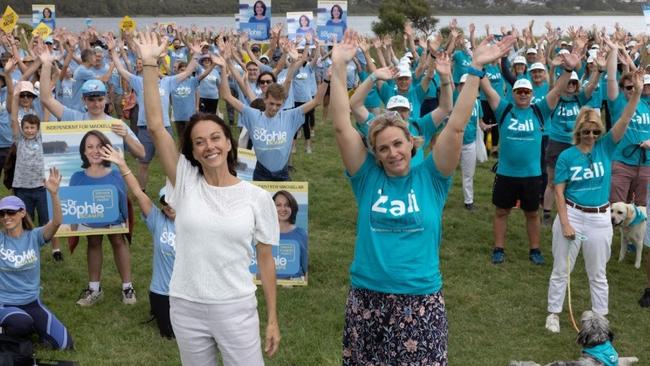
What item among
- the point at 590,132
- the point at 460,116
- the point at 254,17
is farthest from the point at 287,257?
the point at 254,17

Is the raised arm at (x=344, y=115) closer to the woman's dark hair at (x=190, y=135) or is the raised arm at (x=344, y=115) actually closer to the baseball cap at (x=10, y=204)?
the woman's dark hair at (x=190, y=135)

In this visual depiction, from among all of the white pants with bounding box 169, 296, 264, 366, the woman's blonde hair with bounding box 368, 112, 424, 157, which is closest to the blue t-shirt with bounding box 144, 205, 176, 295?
the white pants with bounding box 169, 296, 264, 366

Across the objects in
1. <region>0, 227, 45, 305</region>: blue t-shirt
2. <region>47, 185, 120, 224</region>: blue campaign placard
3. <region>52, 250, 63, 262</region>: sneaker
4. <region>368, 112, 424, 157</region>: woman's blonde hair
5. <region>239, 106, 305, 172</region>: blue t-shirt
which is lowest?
<region>52, 250, 63, 262</region>: sneaker

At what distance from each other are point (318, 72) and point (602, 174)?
12681 millimetres

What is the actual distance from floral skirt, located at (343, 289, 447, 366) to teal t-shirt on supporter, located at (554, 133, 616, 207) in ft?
10.2

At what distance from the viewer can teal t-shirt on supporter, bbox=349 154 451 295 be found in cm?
381

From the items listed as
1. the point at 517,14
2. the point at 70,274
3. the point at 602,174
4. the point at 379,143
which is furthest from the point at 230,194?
the point at 517,14

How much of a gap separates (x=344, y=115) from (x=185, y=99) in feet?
32.6

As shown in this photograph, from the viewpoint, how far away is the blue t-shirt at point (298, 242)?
729 centimetres

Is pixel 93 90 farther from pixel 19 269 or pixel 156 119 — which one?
pixel 156 119

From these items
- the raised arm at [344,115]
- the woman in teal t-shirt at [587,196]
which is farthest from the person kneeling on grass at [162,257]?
the woman in teal t-shirt at [587,196]

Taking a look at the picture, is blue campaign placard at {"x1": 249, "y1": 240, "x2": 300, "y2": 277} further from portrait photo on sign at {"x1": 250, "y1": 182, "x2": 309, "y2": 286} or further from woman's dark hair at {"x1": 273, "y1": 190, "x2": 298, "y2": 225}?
woman's dark hair at {"x1": 273, "y1": 190, "x2": 298, "y2": 225}

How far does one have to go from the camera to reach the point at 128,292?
7383 millimetres

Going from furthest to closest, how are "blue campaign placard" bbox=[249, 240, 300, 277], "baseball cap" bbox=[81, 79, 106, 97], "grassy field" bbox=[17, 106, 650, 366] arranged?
"baseball cap" bbox=[81, 79, 106, 97] < "blue campaign placard" bbox=[249, 240, 300, 277] < "grassy field" bbox=[17, 106, 650, 366]
